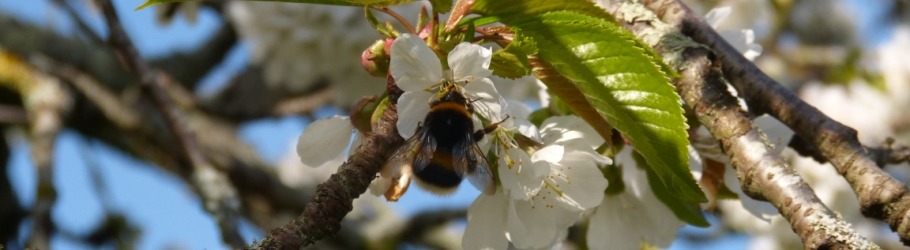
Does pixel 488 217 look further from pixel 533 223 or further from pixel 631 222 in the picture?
pixel 631 222

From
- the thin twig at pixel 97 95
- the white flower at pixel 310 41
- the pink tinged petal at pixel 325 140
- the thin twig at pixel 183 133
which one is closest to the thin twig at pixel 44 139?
the thin twig at pixel 97 95

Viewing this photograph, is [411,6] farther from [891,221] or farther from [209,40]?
[209,40]

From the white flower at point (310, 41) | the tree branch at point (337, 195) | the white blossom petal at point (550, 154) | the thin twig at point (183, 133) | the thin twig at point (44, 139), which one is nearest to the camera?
the tree branch at point (337, 195)

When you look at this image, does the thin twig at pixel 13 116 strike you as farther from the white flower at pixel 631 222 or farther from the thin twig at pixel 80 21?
the white flower at pixel 631 222

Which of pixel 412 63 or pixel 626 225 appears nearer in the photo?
pixel 412 63

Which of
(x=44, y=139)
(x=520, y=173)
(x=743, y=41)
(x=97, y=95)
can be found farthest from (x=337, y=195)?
(x=97, y=95)

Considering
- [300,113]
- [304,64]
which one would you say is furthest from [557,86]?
[300,113]

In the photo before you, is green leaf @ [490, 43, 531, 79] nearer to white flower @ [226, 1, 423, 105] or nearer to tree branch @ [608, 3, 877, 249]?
tree branch @ [608, 3, 877, 249]
